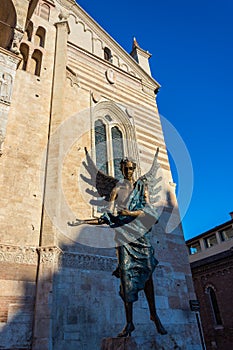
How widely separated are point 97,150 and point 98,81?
3890 mm

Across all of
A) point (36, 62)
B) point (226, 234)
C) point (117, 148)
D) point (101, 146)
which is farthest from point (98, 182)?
point (226, 234)

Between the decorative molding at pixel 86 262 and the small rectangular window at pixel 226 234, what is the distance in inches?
700

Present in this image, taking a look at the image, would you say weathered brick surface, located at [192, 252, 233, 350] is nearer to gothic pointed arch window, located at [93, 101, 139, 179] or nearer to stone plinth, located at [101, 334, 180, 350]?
gothic pointed arch window, located at [93, 101, 139, 179]

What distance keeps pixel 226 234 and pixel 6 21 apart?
2153cm

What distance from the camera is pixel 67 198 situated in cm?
930

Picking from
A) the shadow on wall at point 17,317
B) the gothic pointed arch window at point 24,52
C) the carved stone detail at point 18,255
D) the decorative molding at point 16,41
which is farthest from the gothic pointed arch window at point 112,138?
the shadow on wall at point 17,317

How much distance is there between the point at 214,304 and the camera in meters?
19.1

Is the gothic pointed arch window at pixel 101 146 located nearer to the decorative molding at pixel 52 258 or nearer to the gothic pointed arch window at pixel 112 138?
the gothic pointed arch window at pixel 112 138

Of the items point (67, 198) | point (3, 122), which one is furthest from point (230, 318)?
point (3, 122)

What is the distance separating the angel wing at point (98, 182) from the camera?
10.1m

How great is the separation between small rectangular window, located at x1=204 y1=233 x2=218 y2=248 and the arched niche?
2181cm

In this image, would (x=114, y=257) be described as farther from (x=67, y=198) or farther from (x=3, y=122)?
(x=3, y=122)

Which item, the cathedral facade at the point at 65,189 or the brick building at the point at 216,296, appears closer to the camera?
the cathedral facade at the point at 65,189

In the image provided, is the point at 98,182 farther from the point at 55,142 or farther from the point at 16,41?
the point at 16,41
